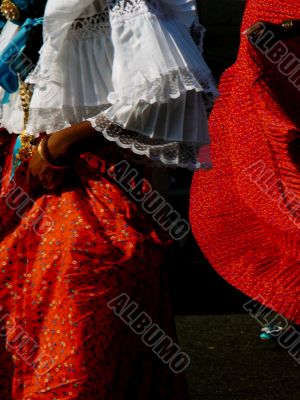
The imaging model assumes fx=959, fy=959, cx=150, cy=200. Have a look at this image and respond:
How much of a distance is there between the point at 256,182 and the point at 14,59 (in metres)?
1.31

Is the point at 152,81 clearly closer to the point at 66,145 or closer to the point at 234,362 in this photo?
the point at 66,145

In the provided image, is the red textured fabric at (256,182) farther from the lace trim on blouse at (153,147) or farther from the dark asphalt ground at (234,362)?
the dark asphalt ground at (234,362)

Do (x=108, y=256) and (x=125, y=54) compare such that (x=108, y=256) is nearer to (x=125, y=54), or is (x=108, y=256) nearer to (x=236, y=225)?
(x=125, y=54)

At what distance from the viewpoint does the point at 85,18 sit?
2.27 metres

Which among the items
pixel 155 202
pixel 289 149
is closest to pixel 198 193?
pixel 289 149

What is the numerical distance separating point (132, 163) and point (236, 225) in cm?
131

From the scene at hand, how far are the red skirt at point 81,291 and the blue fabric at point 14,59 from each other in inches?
9.9

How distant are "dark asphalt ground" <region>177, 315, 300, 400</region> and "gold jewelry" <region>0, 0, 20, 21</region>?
257 cm

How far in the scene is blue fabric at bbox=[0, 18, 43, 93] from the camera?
8.06 feet

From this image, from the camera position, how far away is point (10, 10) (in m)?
2.51

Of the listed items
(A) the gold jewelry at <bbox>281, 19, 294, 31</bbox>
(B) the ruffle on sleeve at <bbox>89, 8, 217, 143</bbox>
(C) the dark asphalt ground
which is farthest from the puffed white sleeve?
(C) the dark asphalt ground

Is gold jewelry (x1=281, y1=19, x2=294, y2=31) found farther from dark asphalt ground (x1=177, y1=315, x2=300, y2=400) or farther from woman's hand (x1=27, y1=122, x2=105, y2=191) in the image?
→ dark asphalt ground (x1=177, y1=315, x2=300, y2=400)

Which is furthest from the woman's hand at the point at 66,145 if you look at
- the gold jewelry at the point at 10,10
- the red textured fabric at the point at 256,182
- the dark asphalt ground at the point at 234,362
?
the dark asphalt ground at the point at 234,362

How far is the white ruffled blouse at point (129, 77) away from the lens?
2.17m
